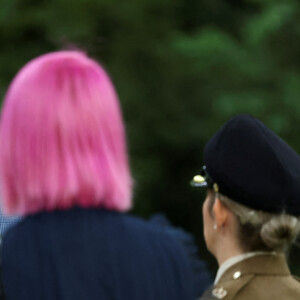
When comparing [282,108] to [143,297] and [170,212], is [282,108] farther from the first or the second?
[143,297]

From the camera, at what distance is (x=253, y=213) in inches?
80.6

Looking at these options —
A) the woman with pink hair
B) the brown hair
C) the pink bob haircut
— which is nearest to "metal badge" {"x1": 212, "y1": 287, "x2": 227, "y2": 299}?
the brown hair

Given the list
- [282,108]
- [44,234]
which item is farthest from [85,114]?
[282,108]

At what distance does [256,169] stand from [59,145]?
2.27ft

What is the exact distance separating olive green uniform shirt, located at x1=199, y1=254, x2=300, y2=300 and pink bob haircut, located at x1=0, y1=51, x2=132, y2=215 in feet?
1.92

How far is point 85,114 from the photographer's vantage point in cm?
156

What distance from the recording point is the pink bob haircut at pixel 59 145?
1.55m

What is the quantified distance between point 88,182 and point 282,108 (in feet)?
9.68

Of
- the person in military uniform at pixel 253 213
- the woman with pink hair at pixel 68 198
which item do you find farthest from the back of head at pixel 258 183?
the woman with pink hair at pixel 68 198

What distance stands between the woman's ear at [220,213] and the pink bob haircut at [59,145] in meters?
0.53

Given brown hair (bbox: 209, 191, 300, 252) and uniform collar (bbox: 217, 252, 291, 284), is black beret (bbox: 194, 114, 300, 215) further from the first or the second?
uniform collar (bbox: 217, 252, 291, 284)

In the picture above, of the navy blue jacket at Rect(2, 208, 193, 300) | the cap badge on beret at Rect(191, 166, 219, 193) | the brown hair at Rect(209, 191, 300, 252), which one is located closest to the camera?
the navy blue jacket at Rect(2, 208, 193, 300)

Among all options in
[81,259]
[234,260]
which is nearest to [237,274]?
[234,260]

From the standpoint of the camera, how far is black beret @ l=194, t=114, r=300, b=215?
6.69 feet
